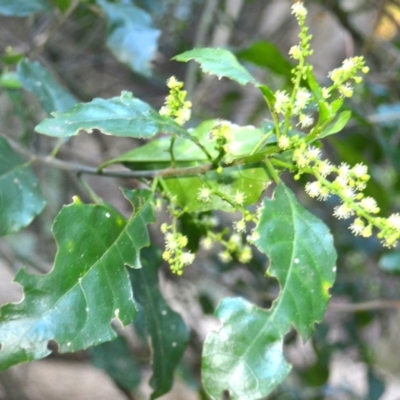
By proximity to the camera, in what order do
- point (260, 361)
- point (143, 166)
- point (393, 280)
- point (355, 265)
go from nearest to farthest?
point (260, 361)
point (143, 166)
point (355, 265)
point (393, 280)

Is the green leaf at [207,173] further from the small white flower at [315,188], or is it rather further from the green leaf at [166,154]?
the small white flower at [315,188]

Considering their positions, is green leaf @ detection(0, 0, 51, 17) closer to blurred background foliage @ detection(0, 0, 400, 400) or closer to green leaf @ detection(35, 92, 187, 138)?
blurred background foliage @ detection(0, 0, 400, 400)

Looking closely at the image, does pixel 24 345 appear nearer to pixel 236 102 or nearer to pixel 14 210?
pixel 14 210

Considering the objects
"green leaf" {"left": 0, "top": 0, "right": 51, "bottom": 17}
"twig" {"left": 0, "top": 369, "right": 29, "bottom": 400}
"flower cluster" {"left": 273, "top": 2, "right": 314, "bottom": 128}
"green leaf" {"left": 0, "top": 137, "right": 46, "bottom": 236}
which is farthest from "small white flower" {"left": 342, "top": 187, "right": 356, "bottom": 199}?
"twig" {"left": 0, "top": 369, "right": 29, "bottom": 400}

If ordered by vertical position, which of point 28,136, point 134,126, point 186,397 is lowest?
point 186,397

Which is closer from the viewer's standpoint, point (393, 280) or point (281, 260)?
point (281, 260)

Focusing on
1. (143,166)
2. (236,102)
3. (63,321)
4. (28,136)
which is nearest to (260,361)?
(63,321)
